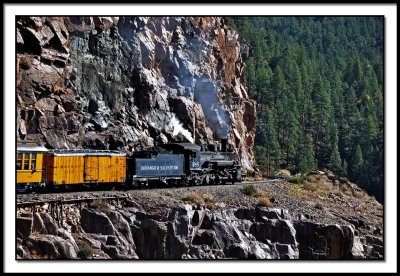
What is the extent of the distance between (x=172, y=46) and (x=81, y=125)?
11.2 m

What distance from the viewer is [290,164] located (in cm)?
6391

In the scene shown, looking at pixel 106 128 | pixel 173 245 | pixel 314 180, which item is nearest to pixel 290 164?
pixel 314 180

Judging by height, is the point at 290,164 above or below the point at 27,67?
below

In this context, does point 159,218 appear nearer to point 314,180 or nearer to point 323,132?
point 314,180

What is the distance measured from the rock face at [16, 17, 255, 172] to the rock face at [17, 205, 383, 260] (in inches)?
383

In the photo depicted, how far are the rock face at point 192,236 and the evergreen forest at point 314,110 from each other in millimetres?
→ 27834

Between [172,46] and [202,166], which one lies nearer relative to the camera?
[202,166]

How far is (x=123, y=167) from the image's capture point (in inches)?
1035

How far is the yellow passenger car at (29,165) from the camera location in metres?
21.2

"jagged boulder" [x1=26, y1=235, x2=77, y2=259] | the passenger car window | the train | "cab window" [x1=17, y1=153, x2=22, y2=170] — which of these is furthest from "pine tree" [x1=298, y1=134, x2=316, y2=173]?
"jagged boulder" [x1=26, y1=235, x2=77, y2=259]

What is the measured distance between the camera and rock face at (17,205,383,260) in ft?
62.0

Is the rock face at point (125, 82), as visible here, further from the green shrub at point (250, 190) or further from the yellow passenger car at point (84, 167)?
the green shrub at point (250, 190)

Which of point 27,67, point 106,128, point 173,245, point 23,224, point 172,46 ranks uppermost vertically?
point 172,46

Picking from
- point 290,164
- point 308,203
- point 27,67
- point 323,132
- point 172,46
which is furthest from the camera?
point 323,132
